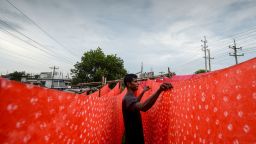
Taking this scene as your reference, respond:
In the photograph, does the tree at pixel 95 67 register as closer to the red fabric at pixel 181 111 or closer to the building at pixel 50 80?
the building at pixel 50 80

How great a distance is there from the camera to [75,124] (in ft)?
6.39

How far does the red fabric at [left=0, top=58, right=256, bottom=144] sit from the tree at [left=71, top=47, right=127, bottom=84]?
1439 inches

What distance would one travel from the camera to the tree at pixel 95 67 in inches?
1549

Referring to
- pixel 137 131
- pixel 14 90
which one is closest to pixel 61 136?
pixel 14 90

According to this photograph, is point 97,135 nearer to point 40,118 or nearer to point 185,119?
point 185,119

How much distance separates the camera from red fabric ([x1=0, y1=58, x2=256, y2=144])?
104 centimetres

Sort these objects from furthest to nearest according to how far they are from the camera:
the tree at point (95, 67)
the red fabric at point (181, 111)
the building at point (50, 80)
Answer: the building at point (50, 80)
the tree at point (95, 67)
the red fabric at point (181, 111)

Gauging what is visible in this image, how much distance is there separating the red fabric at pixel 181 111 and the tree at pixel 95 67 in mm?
36563

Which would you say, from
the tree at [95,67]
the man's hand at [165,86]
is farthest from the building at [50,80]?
the man's hand at [165,86]

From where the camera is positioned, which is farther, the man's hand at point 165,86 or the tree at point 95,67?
the tree at point 95,67

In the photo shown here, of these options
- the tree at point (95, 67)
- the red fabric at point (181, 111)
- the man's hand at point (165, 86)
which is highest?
the tree at point (95, 67)

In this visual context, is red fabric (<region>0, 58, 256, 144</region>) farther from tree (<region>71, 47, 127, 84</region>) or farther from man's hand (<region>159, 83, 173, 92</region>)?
tree (<region>71, 47, 127, 84</region>)

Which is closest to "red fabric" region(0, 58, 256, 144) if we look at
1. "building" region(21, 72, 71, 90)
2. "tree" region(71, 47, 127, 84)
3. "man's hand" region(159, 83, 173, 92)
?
"man's hand" region(159, 83, 173, 92)

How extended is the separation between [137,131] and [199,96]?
62.1 inches
